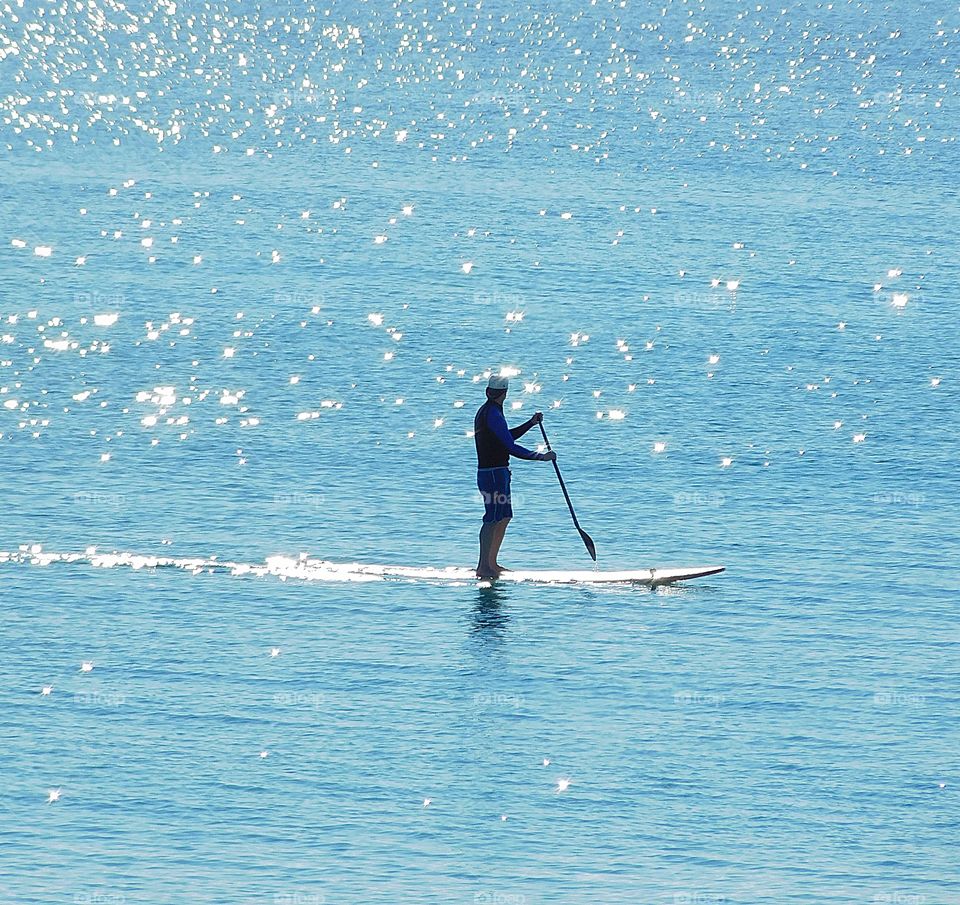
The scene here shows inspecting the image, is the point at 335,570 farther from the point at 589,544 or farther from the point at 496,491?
the point at 589,544

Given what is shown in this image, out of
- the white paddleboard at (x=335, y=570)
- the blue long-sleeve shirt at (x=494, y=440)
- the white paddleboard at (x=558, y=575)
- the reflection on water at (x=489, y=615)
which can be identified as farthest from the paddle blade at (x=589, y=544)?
the blue long-sleeve shirt at (x=494, y=440)

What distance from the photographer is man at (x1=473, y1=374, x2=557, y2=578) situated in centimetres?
2502

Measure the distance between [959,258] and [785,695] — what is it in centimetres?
3566

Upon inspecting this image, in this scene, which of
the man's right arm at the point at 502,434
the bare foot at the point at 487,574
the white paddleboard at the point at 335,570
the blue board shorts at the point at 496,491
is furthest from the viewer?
the white paddleboard at the point at 335,570

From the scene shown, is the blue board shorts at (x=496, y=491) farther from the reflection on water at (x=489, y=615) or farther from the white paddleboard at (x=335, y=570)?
the white paddleboard at (x=335, y=570)

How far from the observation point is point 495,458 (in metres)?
25.3

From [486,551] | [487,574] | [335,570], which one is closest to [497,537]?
[486,551]

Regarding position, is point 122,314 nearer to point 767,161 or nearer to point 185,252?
point 185,252

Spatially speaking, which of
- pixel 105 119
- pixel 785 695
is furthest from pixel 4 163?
pixel 785 695

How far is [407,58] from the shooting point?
336ft

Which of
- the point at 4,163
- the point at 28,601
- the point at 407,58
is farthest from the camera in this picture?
the point at 407,58

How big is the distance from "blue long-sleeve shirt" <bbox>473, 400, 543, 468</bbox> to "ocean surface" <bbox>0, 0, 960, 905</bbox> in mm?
1739

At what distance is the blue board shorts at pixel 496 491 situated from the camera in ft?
83.2

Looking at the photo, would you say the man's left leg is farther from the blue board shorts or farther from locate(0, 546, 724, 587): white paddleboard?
locate(0, 546, 724, 587): white paddleboard
